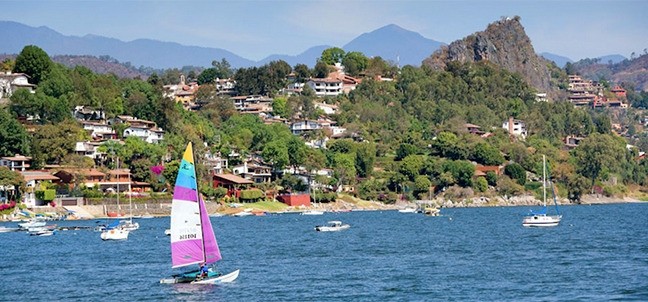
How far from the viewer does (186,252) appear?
1962 inches

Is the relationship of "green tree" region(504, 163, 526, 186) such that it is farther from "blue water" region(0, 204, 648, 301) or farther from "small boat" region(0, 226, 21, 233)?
"small boat" region(0, 226, 21, 233)

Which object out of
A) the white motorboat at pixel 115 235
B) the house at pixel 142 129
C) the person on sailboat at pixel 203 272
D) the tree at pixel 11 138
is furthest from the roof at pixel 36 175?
the person on sailboat at pixel 203 272

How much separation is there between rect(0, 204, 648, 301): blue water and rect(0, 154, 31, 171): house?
109 ft

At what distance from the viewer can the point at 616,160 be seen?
17888 cm

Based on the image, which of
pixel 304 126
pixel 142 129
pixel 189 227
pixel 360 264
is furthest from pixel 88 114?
pixel 189 227

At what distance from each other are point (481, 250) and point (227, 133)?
96786 millimetres

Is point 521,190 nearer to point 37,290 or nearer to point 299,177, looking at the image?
point 299,177

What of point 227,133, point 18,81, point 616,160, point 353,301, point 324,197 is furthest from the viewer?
point 616,160

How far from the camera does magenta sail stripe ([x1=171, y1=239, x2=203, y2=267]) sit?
163 feet

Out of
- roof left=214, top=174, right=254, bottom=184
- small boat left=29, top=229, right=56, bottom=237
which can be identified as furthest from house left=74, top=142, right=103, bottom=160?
small boat left=29, top=229, right=56, bottom=237

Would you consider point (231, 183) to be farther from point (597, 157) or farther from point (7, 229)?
point (597, 157)

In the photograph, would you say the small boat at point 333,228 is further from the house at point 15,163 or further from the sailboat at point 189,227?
the house at point 15,163

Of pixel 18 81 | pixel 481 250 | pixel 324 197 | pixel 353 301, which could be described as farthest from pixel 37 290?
pixel 18 81

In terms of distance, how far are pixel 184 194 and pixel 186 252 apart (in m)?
2.58
